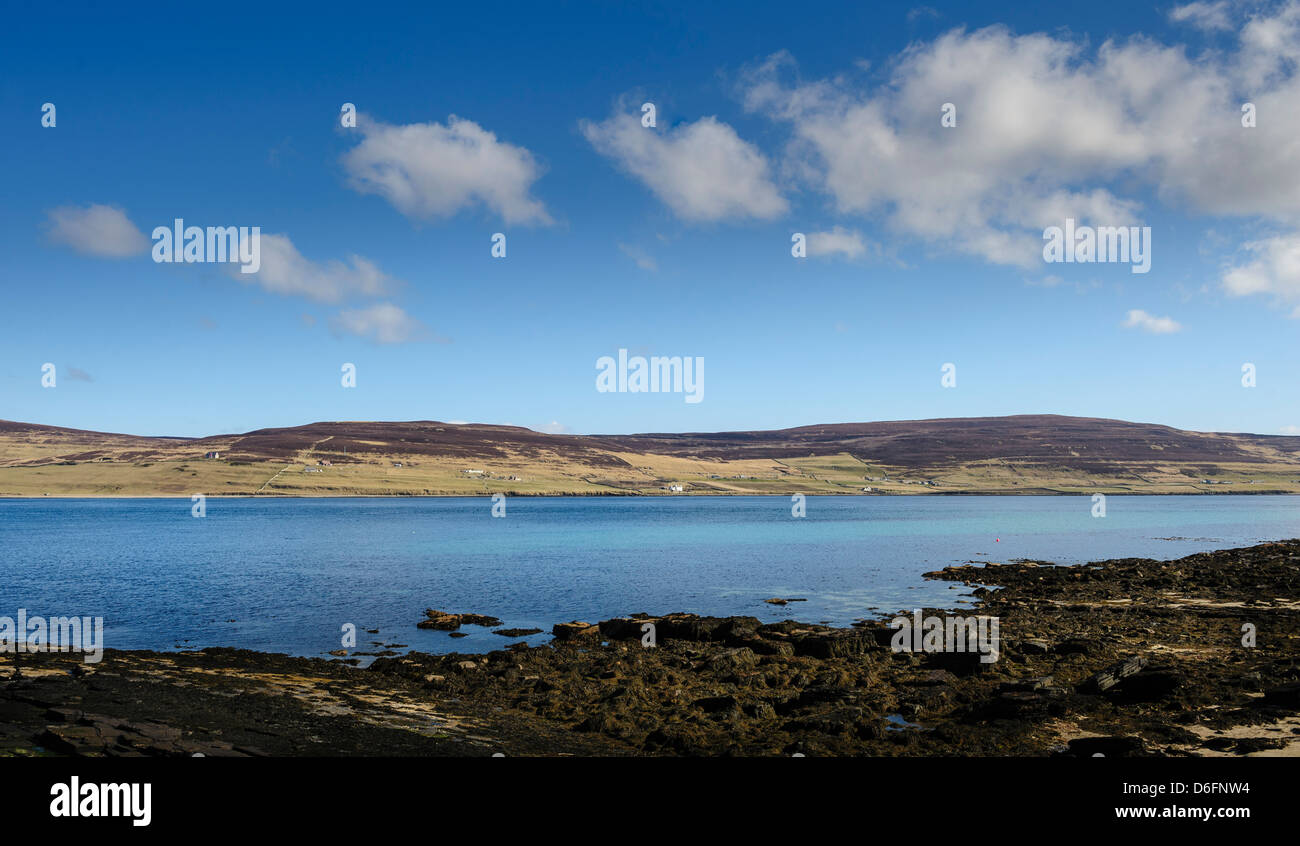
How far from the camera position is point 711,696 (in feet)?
73.4

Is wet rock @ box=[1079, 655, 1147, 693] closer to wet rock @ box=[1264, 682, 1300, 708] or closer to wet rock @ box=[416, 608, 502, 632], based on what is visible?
wet rock @ box=[1264, 682, 1300, 708]

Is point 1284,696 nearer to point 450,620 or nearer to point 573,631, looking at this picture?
point 573,631

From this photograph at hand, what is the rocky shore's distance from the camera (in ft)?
56.5

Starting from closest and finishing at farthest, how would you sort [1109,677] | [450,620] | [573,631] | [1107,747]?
[1107,747]
[1109,677]
[573,631]
[450,620]

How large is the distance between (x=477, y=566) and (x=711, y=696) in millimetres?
43586

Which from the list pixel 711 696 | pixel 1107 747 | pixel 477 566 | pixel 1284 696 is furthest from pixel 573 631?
pixel 477 566

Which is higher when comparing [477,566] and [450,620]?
[450,620]

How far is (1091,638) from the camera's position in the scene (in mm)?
29625

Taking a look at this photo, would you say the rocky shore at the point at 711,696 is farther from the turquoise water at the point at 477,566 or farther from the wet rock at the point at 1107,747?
the turquoise water at the point at 477,566

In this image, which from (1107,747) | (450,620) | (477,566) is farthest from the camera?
(477,566)

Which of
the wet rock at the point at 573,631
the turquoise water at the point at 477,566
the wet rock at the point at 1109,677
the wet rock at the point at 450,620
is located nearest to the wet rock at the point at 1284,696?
the wet rock at the point at 1109,677
